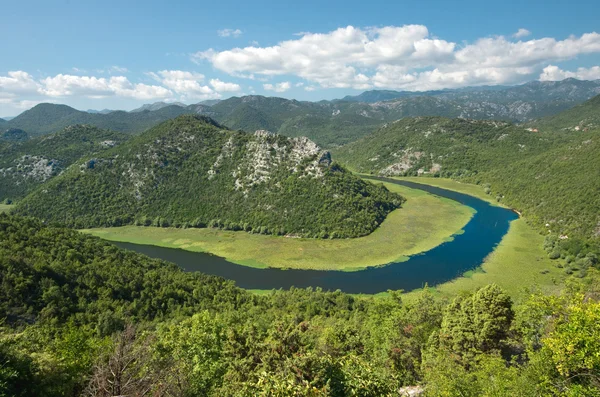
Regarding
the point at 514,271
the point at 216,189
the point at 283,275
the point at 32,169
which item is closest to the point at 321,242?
the point at 283,275

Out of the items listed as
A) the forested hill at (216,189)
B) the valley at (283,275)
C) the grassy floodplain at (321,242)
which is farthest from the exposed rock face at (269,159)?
the grassy floodplain at (321,242)

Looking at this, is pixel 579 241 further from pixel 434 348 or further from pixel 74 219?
pixel 74 219

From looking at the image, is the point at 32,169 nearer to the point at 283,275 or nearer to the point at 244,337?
the point at 283,275

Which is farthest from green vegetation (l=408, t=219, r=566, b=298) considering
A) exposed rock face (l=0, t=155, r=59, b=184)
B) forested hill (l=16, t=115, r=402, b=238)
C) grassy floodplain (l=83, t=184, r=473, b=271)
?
exposed rock face (l=0, t=155, r=59, b=184)

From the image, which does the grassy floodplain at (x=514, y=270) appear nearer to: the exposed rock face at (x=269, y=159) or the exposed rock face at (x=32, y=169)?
the exposed rock face at (x=269, y=159)

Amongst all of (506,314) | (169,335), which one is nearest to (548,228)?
(506,314)
